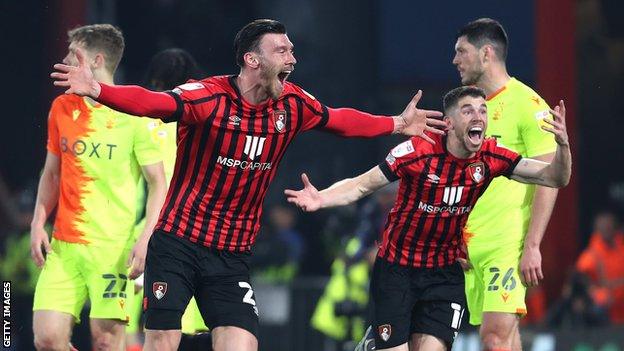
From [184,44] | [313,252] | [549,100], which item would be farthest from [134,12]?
[549,100]

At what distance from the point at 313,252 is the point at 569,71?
3.45m

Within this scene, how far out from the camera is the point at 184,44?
1767 cm

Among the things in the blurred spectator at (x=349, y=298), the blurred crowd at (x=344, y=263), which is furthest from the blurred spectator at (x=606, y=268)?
the blurred spectator at (x=349, y=298)

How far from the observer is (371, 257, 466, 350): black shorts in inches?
379

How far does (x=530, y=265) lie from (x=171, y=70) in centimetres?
253

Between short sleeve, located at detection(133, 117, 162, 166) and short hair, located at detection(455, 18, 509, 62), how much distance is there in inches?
78.9

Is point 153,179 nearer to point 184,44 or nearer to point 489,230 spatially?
point 489,230

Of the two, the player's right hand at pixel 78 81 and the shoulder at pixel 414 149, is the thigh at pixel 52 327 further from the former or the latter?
the shoulder at pixel 414 149

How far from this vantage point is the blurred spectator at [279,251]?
54.7ft

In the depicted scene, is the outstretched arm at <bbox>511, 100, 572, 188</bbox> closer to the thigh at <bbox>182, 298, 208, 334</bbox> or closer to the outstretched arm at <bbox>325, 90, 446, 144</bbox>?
the outstretched arm at <bbox>325, 90, 446, 144</bbox>

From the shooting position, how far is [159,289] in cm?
882

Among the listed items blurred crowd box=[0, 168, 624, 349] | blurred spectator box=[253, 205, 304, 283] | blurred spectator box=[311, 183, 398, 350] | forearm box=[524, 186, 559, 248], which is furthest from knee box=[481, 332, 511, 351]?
blurred spectator box=[253, 205, 304, 283]

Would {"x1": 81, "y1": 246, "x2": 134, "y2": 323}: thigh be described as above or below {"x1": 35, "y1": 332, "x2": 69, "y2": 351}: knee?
above

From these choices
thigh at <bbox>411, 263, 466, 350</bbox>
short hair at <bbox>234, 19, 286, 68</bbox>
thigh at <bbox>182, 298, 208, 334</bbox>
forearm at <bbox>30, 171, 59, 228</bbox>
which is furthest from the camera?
thigh at <bbox>182, 298, 208, 334</bbox>
